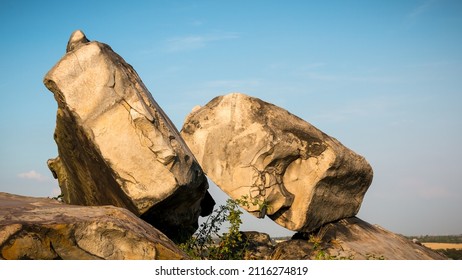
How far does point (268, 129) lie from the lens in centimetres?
993

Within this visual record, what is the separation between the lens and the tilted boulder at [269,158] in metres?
9.95

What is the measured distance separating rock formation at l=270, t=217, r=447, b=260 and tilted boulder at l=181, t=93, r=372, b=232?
0.32 m

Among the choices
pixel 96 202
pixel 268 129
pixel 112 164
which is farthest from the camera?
pixel 268 129

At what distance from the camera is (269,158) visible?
32.7ft

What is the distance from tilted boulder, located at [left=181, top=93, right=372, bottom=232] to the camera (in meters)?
9.95

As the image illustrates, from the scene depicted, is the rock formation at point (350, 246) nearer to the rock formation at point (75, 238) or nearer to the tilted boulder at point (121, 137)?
the tilted boulder at point (121, 137)

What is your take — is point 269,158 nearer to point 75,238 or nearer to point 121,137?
point 121,137

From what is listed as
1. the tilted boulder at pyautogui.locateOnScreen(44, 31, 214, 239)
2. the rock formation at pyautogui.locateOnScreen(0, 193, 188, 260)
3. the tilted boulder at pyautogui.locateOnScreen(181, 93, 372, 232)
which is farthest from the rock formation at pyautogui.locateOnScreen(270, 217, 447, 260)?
the rock formation at pyautogui.locateOnScreen(0, 193, 188, 260)

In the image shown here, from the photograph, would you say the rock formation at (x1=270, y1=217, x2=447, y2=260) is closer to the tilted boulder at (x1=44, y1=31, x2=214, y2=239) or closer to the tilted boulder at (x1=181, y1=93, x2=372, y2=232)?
the tilted boulder at (x1=181, y1=93, x2=372, y2=232)

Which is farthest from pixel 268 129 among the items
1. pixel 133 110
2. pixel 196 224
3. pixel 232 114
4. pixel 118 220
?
pixel 118 220

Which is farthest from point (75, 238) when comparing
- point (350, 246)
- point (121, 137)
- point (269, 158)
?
point (350, 246)

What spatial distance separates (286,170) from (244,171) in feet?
2.54

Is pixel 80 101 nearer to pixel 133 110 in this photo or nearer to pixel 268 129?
pixel 133 110

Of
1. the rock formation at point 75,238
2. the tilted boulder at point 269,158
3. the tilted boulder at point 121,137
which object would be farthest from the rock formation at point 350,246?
the rock formation at point 75,238
